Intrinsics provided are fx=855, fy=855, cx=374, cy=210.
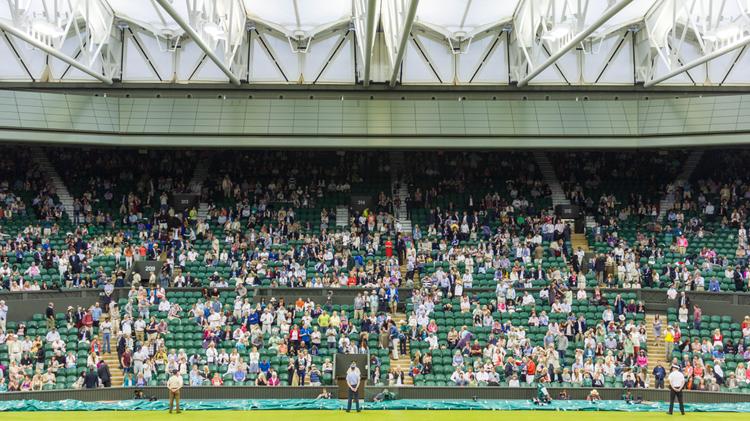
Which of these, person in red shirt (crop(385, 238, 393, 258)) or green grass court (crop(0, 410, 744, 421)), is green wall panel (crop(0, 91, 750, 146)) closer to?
person in red shirt (crop(385, 238, 393, 258))

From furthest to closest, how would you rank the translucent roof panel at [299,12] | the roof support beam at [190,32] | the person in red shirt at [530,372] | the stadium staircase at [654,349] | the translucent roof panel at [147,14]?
the translucent roof panel at [299,12] → the translucent roof panel at [147,14] → the stadium staircase at [654,349] → the person in red shirt at [530,372] → the roof support beam at [190,32]

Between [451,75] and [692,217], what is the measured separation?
13.7 meters

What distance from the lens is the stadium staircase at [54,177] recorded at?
4238 centimetres

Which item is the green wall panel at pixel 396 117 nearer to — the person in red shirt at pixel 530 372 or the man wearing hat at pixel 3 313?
the man wearing hat at pixel 3 313

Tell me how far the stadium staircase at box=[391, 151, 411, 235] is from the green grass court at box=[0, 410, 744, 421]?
55.6ft

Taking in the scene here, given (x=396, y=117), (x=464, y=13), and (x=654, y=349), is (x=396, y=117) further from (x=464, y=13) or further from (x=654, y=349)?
(x=654, y=349)

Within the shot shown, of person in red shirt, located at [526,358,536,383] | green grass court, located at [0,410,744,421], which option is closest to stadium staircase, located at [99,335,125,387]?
green grass court, located at [0,410,744,421]

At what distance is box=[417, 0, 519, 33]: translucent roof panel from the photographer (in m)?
37.7

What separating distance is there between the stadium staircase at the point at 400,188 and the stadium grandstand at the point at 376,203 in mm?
127

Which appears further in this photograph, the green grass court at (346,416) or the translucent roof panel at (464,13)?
the translucent roof panel at (464,13)

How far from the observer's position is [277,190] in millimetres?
44094

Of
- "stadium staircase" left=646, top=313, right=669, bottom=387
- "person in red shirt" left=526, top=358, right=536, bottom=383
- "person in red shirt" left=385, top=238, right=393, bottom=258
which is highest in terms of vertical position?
"person in red shirt" left=385, top=238, right=393, bottom=258

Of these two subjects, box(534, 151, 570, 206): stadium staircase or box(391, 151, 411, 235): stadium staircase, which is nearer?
box(391, 151, 411, 235): stadium staircase

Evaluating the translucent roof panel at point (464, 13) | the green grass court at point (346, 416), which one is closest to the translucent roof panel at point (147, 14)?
the translucent roof panel at point (464, 13)
